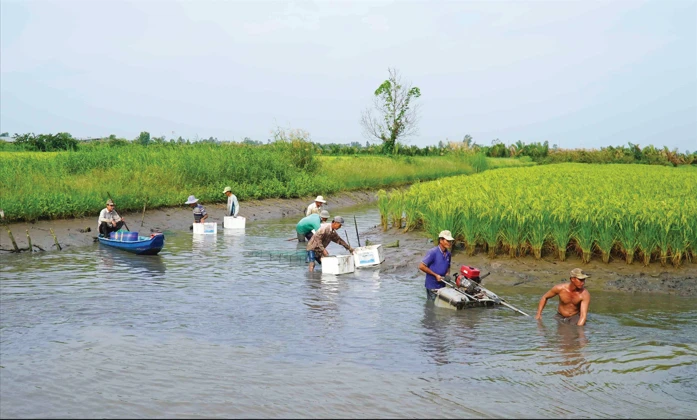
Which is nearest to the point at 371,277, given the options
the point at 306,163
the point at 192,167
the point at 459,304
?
the point at 459,304

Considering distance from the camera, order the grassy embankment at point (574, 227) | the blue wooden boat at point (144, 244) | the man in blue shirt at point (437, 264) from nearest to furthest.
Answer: the man in blue shirt at point (437, 264), the grassy embankment at point (574, 227), the blue wooden boat at point (144, 244)

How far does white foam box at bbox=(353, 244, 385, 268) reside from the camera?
48.3 ft

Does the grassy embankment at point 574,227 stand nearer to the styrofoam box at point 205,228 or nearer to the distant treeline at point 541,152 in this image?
the styrofoam box at point 205,228

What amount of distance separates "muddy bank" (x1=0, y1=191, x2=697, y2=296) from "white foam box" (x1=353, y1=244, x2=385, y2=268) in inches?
22.7

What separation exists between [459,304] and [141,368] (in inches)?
203

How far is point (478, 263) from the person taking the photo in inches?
577

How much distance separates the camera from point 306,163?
121ft

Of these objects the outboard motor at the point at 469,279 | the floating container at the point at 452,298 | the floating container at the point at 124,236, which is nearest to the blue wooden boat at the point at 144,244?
the floating container at the point at 124,236

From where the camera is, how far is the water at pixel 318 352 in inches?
280

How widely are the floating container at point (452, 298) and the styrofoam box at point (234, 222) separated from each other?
11564mm

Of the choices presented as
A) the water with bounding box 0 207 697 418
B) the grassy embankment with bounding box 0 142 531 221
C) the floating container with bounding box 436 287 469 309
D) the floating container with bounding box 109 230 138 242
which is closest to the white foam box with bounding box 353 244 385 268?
the water with bounding box 0 207 697 418

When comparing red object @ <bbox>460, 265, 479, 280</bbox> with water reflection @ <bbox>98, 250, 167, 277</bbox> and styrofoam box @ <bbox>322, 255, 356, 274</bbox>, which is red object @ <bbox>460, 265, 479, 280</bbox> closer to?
styrofoam box @ <bbox>322, 255, 356, 274</bbox>

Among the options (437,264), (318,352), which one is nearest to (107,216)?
(437,264)

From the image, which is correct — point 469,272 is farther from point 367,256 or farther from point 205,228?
point 205,228
